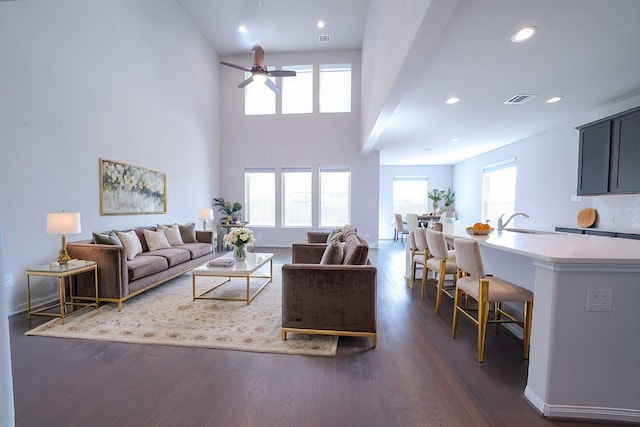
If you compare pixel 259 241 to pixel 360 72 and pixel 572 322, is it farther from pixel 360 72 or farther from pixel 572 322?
pixel 572 322

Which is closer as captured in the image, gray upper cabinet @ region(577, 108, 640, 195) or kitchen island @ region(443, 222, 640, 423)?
kitchen island @ region(443, 222, 640, 423)

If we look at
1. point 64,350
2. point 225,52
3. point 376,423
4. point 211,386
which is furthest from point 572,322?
Result: point 225,52

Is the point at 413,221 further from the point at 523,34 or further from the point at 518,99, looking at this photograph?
the point at 523,34

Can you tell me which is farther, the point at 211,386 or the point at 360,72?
the point at 360,72

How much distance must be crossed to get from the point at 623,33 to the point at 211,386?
169 inches

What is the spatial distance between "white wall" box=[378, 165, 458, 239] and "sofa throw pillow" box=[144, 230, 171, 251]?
269 inches

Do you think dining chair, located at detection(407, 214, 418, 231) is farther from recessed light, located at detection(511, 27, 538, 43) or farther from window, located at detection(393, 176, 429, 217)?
recessed light, located at detection(511, 27, 538, 43)

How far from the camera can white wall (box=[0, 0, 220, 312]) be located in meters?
2.77

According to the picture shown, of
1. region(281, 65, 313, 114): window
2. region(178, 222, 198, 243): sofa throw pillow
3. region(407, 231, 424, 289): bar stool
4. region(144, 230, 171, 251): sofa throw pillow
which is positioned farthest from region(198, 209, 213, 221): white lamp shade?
region(407, 231, 424, 289): bar stool

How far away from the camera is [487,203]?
7.64 m

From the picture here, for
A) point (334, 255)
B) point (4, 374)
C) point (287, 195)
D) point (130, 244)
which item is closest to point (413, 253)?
point (334, 255)

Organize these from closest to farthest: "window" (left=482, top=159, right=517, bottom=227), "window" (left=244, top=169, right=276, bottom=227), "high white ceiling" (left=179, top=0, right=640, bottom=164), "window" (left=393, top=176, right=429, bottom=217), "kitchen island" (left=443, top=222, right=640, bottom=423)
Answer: "kitchen island" (left=443, top=222, right=640, bottom=423), "high white ceiling" (left=179, top=0, right=640, bottom=164), "window" (left=482, top=159, right=517, bottom=227), "window" (left=244, top=169, right=276, bottom=227), "window" (left=393, top=176, right=429, bottom=217)

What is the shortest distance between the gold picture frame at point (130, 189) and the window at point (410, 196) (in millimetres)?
7174

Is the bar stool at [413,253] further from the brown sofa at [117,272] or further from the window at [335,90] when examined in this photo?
the window at [335,90]
